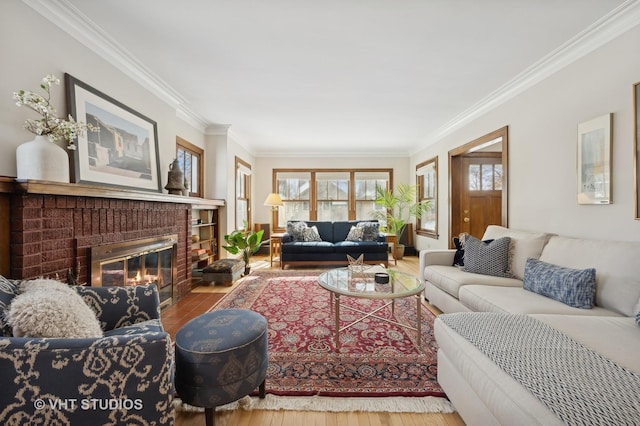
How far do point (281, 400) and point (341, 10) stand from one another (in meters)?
2.63

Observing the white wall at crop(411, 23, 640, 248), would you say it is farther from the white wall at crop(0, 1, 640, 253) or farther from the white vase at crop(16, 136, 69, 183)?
the white vase at crop(16, 136, 69, 183)

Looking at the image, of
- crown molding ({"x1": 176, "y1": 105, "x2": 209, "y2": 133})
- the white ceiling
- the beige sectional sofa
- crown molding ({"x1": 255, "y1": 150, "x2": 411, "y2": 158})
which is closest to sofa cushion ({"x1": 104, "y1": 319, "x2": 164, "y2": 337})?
the beige sectional sofa

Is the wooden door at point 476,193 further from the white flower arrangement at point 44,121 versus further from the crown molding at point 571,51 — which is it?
the white flower arrangement at point 44,121

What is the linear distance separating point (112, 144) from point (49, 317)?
200 centimetres

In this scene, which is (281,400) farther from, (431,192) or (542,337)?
(431,192)

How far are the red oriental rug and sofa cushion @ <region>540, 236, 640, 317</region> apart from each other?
46.3 inches

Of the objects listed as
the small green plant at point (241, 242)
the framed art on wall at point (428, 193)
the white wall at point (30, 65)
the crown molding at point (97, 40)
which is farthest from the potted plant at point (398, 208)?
the white wall at point (30, 65)

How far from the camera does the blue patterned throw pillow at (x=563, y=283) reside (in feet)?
5.82

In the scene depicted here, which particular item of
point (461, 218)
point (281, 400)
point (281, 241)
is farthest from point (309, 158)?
point (281, 400)

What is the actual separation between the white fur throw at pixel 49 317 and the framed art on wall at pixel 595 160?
346cm

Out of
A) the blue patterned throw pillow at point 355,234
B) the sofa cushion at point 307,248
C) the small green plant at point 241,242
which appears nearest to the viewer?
the small green plant at point 241,242

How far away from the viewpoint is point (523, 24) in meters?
2.07

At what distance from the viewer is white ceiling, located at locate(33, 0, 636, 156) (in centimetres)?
192

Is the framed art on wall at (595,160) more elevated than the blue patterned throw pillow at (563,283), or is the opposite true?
the framed art on wall at (595,160)
